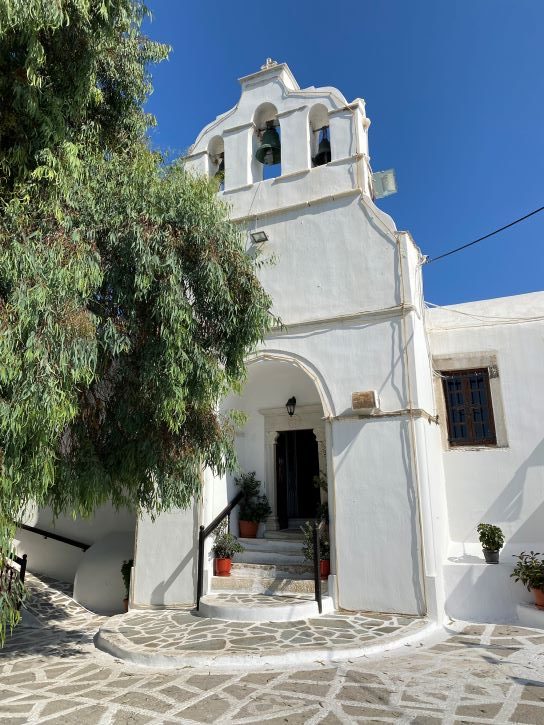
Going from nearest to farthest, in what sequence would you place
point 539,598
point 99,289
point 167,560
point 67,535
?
1. point 99,289
2. point 539,598
3. point 167,560
4. point 67,535

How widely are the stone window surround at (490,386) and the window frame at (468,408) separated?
0.04 m

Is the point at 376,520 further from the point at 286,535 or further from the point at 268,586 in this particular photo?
the point at 286,535

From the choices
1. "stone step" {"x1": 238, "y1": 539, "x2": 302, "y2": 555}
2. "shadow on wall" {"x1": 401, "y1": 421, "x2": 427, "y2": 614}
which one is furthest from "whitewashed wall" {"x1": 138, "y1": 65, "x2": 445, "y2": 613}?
"stone step" {"x1": 238, "y1": 539, "x2": 302, "y2": 555}

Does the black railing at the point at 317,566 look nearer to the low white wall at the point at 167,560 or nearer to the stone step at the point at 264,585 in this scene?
the stone step at the point at 264,585

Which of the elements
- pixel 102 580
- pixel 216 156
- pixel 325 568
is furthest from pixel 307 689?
pixel 216 156

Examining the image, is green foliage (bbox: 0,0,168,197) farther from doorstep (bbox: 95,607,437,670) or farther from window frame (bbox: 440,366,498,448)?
window frame (bbox: 440,366,498,448)

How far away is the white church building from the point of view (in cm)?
722

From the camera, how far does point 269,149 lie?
9.73 m

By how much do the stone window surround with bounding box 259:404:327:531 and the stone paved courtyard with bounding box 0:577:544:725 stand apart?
3.94m

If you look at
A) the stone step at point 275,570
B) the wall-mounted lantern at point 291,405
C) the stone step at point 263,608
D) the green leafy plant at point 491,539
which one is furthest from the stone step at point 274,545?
the green leafy plant at point 491,539

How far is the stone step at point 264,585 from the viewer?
24.9ft

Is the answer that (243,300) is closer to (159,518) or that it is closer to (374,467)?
(374,467)

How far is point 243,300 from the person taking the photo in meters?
5.56

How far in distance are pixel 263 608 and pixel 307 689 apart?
2174 millimetres
